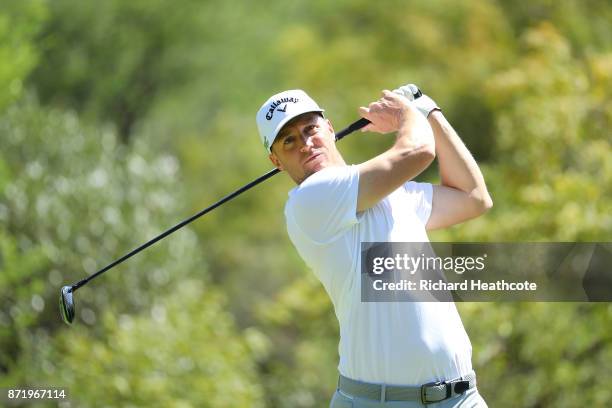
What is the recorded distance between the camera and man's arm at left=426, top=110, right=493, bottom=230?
3490 millimetres

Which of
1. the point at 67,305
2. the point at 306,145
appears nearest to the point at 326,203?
the point at 306,145

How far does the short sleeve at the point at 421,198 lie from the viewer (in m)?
3.36

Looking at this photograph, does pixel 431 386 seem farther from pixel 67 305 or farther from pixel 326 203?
pixel 67 305

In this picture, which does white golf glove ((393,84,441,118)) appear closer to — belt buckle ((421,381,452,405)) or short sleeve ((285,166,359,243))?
short sleeve ((285,166,359,243))

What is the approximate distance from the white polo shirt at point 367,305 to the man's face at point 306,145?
0.50ft

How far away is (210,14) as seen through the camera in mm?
21781

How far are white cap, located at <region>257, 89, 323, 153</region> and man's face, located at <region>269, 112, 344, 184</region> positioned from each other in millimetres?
30

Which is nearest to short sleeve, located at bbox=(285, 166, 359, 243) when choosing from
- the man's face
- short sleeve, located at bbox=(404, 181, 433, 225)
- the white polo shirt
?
the white polo shirt

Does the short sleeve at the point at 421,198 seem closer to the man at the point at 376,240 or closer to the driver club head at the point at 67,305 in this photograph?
the man at the point at 376,240

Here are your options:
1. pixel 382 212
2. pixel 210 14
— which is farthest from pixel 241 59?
pixel 382 212

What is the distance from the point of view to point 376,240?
3.15 m

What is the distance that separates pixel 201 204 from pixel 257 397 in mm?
12024

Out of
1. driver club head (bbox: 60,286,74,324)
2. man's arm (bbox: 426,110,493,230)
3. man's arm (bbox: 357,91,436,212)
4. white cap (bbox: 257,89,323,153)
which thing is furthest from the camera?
driver club head (bbox: 60,286,74,324)

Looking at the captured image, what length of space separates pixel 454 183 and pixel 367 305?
2.10 feet
